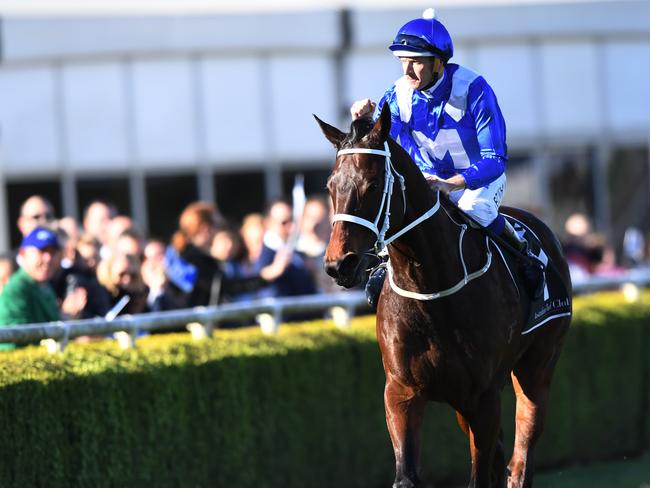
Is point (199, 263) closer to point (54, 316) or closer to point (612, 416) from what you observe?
point (54, 316)

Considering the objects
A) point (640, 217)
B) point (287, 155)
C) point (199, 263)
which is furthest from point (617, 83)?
point (199, 263)

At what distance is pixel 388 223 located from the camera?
516cm

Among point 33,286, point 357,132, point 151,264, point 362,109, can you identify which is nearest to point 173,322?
point 33,286

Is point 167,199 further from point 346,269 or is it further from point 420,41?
point 346,269

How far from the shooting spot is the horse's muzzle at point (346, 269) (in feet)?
15.8

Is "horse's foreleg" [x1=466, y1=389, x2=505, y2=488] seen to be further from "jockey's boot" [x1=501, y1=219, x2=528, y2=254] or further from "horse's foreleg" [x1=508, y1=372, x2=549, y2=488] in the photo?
"jockey's boot" [x1=501, y1=219, x2=528, y2=254]

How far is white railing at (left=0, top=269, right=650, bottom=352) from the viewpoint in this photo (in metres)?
6.09

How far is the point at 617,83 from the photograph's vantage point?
1956 centimetres

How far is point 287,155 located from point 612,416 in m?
8.49

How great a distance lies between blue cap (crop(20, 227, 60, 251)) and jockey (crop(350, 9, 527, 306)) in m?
1.93

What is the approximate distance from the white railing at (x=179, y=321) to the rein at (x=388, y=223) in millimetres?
1628

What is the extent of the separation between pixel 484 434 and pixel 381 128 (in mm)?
1494

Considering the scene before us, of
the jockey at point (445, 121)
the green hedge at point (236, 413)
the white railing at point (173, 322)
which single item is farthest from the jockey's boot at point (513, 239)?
the white railing at point (173, 322)

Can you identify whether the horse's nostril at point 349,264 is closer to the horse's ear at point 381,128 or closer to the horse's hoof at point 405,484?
the horse's ear at point 381,128
